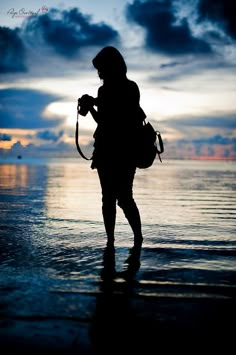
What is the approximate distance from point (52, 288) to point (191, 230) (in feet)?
10.7

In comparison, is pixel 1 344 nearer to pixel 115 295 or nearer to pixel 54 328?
pixel 54 328

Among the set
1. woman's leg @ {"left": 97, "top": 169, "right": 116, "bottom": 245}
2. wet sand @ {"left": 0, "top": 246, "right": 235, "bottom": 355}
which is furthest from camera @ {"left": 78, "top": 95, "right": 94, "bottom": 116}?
wet sand @ {"left": 0, "top": 246, "right": 235, "bottom": 355}

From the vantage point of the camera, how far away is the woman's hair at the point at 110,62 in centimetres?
420

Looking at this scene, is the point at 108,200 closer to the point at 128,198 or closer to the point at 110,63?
the point at 128,198

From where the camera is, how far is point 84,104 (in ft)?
13.8

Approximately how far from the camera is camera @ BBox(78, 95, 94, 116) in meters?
4.19

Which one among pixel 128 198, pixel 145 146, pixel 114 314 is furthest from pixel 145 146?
pixel 114 314

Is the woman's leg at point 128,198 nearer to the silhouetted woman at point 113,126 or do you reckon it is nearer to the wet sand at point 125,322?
the silhouetted woman at point 113,126

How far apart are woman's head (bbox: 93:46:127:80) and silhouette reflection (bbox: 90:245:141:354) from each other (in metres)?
2.21

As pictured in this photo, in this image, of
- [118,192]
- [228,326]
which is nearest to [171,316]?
[228,326]

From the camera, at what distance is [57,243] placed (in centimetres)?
452

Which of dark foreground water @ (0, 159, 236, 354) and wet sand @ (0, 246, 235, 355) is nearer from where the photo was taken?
wet sand @ (0, 246, 235, 355)

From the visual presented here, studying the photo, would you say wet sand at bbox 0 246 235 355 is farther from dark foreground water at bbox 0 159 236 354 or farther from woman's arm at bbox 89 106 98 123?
woman's arm at bbox 89 106 98 123

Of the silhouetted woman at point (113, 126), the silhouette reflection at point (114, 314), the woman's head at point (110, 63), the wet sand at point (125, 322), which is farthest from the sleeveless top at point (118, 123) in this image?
the wet sand at point (125, 322)
